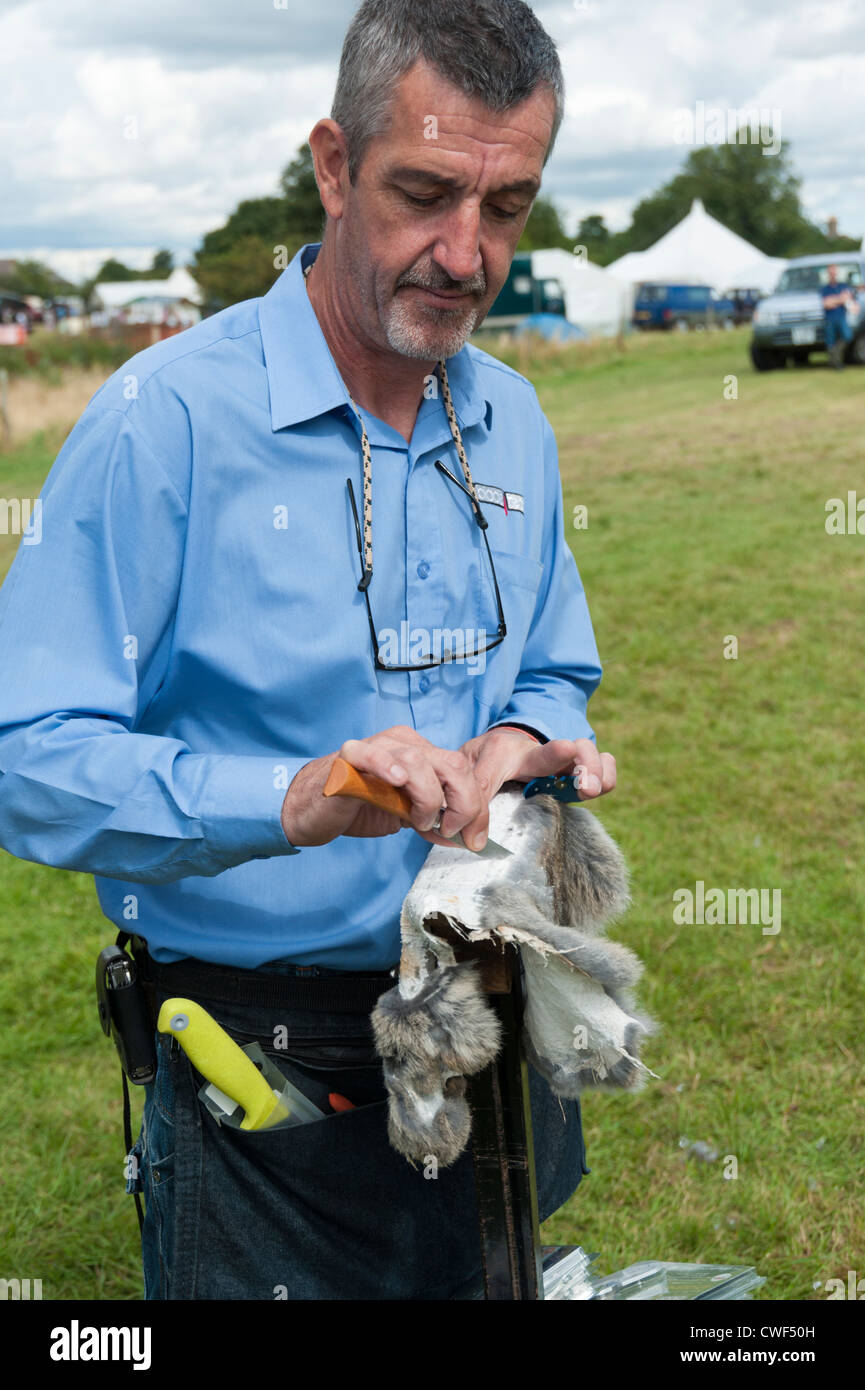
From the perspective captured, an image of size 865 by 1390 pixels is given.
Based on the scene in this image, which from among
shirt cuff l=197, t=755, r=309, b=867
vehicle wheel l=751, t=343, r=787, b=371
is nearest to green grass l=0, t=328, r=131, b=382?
vehicle wheel l=751, t=343, r=787, b=371

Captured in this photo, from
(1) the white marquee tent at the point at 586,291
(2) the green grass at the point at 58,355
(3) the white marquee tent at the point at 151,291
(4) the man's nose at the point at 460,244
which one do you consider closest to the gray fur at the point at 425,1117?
(4) the man's nose at the point at 460,244

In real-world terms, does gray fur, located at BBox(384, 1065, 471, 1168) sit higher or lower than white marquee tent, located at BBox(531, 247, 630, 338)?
lower

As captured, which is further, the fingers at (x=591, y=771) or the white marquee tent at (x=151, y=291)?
the white marquee tent at (x=151, y=291)

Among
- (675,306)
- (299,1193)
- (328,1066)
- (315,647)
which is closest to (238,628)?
(315,647)

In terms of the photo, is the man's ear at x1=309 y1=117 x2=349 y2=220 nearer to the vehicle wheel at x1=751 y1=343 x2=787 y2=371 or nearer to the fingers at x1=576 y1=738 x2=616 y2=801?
the fingers at x1=576 y1=738 x2=616 y2=801

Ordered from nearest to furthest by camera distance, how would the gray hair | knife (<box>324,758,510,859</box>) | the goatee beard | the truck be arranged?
knife (<box>324,758,510,859</box>) < the gray hair < the goatee beard < the truck

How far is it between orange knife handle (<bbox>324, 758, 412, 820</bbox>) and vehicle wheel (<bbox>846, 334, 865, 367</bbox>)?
1995cm

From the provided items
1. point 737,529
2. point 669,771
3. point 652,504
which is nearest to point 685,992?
point 669,771

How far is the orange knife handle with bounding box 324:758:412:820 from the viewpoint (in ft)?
4.86

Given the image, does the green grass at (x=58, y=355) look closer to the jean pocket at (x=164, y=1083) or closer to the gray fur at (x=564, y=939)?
the jean pocket at (x=164, y=1083)

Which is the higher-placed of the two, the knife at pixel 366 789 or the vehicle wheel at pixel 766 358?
the vehicle wheel at pixel 766 358

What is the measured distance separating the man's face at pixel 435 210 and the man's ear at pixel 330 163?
2 cm

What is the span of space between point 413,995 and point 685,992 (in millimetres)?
2849

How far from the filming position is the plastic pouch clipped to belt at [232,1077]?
1.84 m
